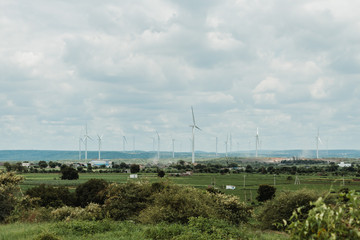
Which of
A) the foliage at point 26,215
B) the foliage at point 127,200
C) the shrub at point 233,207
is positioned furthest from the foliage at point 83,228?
the shrub at point 233,207

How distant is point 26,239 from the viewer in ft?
74.1

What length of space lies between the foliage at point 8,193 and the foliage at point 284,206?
24.2m

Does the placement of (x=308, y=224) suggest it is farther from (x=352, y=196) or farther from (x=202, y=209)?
(x=202, y=209)

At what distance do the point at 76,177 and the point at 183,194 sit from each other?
4304 inches

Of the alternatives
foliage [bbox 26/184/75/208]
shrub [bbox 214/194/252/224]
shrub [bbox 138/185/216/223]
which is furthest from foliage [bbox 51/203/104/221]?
foliage [bbox 26/184/75/208]

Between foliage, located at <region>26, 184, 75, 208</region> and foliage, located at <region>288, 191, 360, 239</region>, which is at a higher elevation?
foliage, located at <region>288, 191, 360, 239</region>

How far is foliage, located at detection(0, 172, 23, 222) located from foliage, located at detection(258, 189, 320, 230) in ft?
79.4

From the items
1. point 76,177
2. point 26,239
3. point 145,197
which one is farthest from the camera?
point 76,177

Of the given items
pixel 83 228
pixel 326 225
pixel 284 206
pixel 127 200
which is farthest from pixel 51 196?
pixel 326 225

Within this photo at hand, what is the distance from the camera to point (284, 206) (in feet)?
119

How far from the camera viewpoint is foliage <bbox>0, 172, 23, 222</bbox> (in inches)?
1487

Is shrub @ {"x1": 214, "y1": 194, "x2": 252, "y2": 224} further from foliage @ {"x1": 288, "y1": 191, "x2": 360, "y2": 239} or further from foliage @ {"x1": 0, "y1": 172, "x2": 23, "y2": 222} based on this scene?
foliage @ {"x1": 288, "y1": 191, "x2": 360, "y2": 239}

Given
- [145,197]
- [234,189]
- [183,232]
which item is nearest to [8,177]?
[145,197]

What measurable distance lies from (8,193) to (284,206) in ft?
87.4
